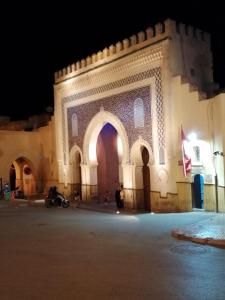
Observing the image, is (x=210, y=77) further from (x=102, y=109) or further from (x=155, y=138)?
(x=102, y=109)

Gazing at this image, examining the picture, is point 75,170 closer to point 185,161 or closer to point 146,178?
point 146,178

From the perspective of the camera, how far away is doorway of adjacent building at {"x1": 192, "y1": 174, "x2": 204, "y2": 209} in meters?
15.9

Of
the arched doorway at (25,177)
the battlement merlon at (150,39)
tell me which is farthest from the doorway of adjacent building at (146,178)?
the arched doorway at (25,177)

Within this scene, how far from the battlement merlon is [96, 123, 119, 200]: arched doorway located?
14.7 feet

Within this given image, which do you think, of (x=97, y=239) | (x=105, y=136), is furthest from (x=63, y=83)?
(x=97, y=239)

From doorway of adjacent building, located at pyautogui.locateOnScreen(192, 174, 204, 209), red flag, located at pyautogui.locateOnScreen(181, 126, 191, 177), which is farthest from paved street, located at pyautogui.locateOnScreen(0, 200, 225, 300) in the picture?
doorway of adjacent building, located at pyautogui.locateOnScreen(192, 174, 204, 209)

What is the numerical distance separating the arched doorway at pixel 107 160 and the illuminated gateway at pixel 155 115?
493 millimetres

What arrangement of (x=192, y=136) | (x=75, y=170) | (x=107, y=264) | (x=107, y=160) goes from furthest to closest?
(x=107, y=160) → (x=75, y=170) → (x=192, y=136) → (x=107, y=264)

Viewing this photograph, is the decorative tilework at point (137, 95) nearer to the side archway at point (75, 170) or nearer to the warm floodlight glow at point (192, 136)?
the side archway at point (75, 170)

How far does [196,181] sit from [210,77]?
5.13 m

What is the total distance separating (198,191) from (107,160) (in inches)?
370

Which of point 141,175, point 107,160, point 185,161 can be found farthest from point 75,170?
point 185,161

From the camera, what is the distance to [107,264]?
779cm

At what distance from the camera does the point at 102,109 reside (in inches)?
830
